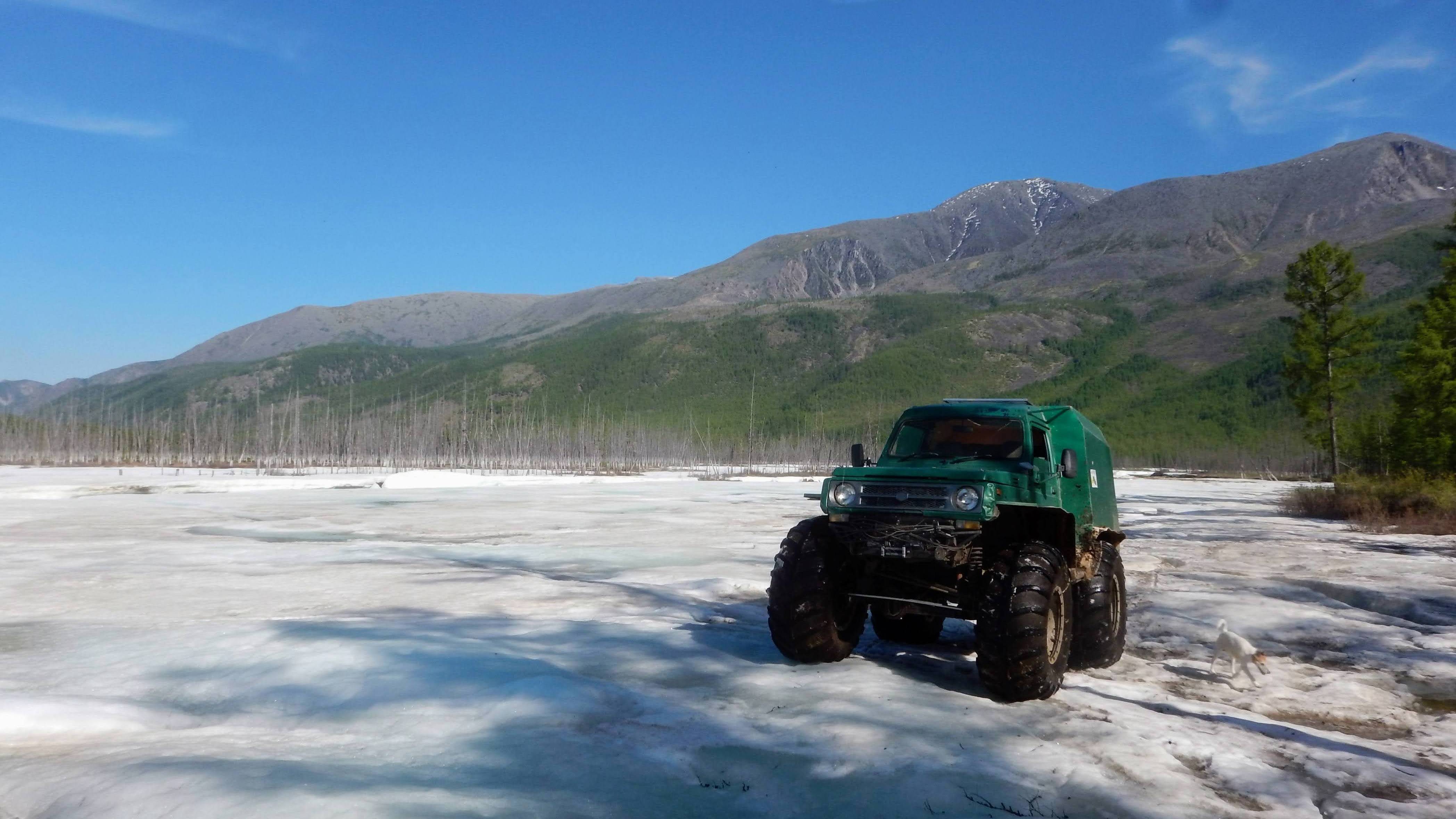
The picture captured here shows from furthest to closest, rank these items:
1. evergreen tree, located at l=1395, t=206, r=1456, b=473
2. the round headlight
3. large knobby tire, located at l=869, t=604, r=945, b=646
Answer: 1. evergreen tree, located at l=1395, t=206, r=1456, b=473
2. large knobby tire, located at l=869, t=604, r=945, b=646
3. the round headlight

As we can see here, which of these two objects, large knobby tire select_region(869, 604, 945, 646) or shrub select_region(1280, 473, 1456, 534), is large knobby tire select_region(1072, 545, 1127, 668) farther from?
shrub select_region(1280, 473, 1456, 534)

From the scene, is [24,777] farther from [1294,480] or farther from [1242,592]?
[1294,480]

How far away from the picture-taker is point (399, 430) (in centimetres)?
12762

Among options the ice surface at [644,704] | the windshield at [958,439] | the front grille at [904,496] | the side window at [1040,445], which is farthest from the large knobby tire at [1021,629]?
the windshield at [958,439]

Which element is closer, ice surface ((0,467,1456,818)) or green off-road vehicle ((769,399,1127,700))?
ice surface ((0,467,1456,818))

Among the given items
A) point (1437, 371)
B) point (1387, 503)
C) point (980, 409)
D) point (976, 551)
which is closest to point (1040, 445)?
point (980, 409)

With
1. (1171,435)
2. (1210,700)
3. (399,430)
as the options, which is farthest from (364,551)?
(1171,435)

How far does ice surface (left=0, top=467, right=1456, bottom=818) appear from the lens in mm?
5488

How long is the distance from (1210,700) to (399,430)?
129 metres

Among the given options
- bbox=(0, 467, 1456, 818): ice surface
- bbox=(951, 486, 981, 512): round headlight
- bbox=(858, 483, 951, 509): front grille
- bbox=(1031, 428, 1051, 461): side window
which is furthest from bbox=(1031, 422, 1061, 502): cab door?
bbox=(0, 467, 1456, 818): ice surface

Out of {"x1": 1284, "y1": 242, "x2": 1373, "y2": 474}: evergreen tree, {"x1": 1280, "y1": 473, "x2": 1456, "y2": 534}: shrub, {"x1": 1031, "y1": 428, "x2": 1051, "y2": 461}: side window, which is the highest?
{"x1": 1284, "y1": 242, "x2": 1373, "y2": 474}: evergreen tree

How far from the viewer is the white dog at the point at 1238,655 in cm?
870

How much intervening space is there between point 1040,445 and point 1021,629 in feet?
9.28

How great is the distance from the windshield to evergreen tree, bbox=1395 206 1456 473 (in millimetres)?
26787
